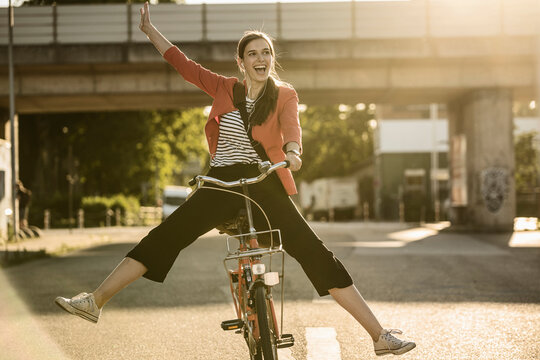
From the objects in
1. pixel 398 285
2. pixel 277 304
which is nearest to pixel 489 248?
pixel 398 285

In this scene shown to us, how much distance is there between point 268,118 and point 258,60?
0.33 metres

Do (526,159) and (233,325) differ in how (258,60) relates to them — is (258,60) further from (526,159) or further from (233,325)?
(526,159)

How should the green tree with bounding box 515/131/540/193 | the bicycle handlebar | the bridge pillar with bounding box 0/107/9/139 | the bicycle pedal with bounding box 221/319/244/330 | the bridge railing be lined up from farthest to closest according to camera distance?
the green tree with bounding box 515/131/540/193
the bridge pillar with bounding box 0/107/9/139
the bridge railing
the bicycle pedal with bounding box 221/319/244/330
the bicycle handlebar

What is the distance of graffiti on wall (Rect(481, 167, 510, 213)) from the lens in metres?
25.1

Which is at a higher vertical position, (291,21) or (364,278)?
(291,21)

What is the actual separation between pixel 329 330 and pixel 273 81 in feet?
8.85

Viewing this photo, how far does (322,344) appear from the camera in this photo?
5.75m

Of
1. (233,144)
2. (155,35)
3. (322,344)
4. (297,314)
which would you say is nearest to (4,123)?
(297,314)

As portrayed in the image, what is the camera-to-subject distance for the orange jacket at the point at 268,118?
4.16m

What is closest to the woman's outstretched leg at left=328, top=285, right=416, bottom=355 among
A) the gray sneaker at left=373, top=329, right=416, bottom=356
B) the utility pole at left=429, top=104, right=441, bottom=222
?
the gray sneaker at left=373, top=329, right=416, bottom=356

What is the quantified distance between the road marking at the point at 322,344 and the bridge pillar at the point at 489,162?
779 inches

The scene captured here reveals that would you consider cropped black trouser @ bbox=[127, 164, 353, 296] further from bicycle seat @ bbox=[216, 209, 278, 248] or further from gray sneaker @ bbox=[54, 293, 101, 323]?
gray sneaker @ bbox=[54, 293, 101, 323]

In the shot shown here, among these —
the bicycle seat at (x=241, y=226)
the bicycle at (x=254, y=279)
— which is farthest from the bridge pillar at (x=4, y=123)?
the bicycle at (x=254, y=279)

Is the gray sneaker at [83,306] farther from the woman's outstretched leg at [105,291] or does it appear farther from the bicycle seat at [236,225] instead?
the bicycle seat at [236,225]
